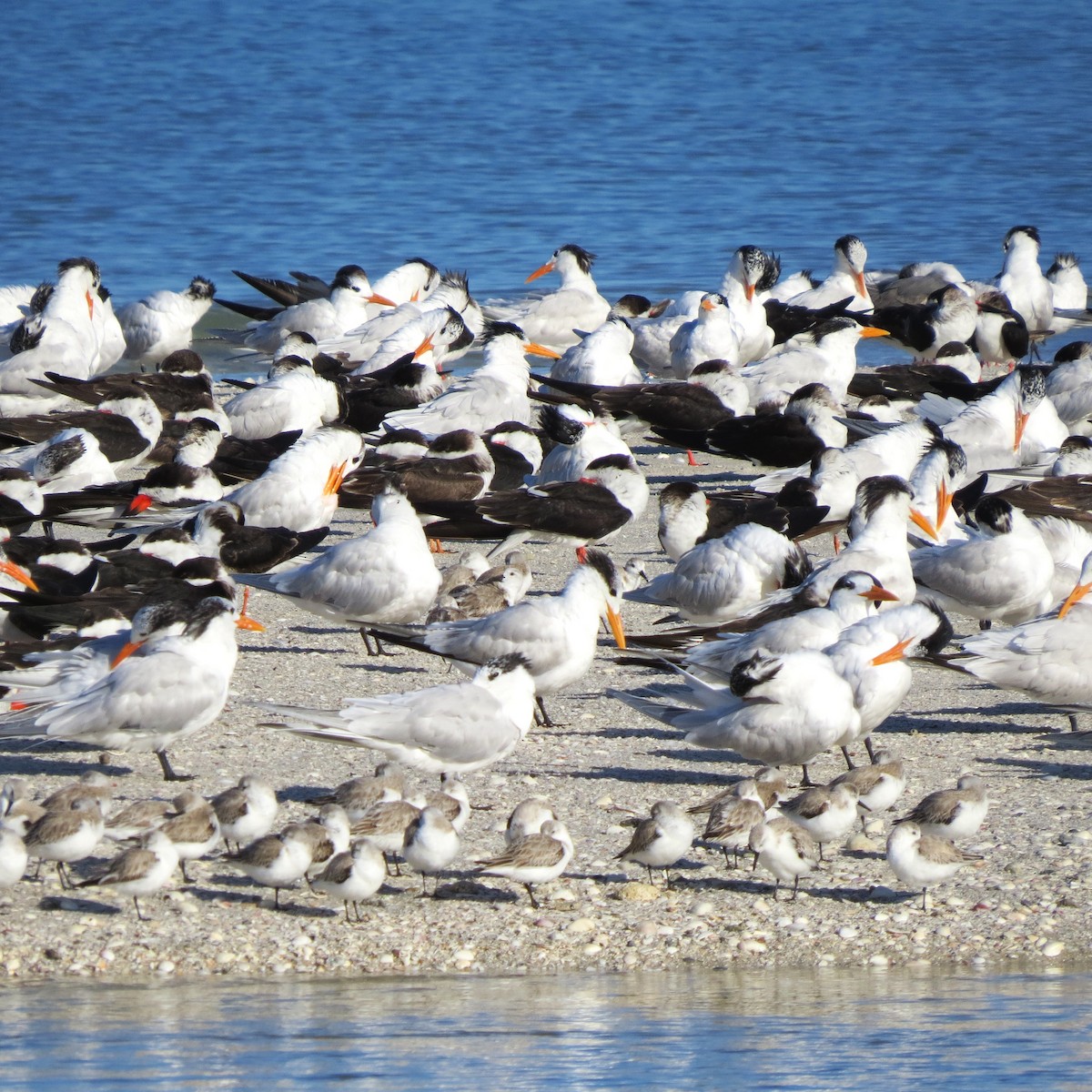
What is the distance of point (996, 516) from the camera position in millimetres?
8172

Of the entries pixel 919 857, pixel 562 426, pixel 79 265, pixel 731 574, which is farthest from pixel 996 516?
pixel 79 265

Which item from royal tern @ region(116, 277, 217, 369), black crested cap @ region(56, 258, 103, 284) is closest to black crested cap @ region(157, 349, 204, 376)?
black crested cap @ region(56, 258, 103, 284)

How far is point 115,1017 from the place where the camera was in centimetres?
457

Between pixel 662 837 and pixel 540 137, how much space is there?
29.2 m

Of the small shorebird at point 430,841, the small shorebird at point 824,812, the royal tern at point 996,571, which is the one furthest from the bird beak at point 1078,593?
the small shorebird at point 430,841

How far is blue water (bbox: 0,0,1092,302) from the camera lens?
23531 millimetres

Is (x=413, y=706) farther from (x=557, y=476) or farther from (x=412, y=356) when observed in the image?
(x=412, y=356)

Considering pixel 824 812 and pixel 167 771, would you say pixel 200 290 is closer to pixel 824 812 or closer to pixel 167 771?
pixel 167 771

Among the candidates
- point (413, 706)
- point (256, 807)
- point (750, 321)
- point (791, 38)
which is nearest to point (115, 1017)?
point (256, 807)

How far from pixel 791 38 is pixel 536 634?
4458 centimetres

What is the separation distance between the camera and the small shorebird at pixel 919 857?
534cm

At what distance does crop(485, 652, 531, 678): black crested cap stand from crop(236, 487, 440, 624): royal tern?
1501 millimetres

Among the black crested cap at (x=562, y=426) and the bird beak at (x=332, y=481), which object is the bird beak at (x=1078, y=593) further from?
the black crested cap at (x=562, y=426)

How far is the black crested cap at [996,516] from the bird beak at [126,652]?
350 centimetres
